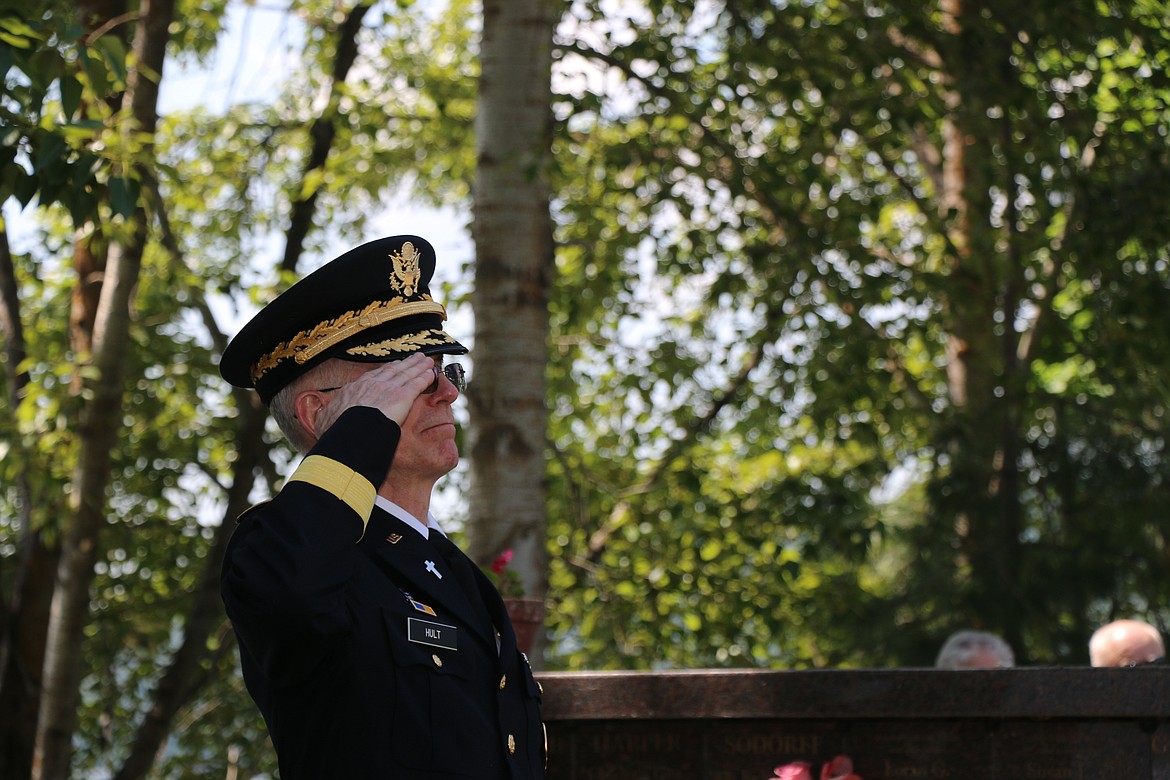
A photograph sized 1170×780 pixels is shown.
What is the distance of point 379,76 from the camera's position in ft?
44.2

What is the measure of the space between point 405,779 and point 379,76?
11.7 m

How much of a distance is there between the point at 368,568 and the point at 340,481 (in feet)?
0.78

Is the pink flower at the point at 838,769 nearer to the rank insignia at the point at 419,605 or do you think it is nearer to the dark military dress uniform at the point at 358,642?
the dark military dress uniform at the point at 358,642

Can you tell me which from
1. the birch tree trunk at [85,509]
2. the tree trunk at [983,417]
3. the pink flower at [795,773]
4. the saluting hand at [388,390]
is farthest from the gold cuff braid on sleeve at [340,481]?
the tree trunk at [983,417]

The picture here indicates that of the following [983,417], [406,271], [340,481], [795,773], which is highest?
[983,417]

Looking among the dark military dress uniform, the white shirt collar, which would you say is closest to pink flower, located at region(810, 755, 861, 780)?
the dark military dress uniform

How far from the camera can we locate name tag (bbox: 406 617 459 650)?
2.60 meters

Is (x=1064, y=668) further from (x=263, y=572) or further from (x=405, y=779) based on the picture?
(x=263, y=572)

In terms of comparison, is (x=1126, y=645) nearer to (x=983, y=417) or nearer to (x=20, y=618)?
(x=983, y=417)

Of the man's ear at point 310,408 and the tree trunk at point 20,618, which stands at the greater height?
the tree trunk at point 20,618

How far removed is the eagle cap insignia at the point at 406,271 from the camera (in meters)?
2.91

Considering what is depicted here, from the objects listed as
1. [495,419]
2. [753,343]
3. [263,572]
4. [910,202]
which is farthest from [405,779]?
[910,202]

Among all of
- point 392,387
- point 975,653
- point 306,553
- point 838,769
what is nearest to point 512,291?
point 975,653

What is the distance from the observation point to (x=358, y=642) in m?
2.52
